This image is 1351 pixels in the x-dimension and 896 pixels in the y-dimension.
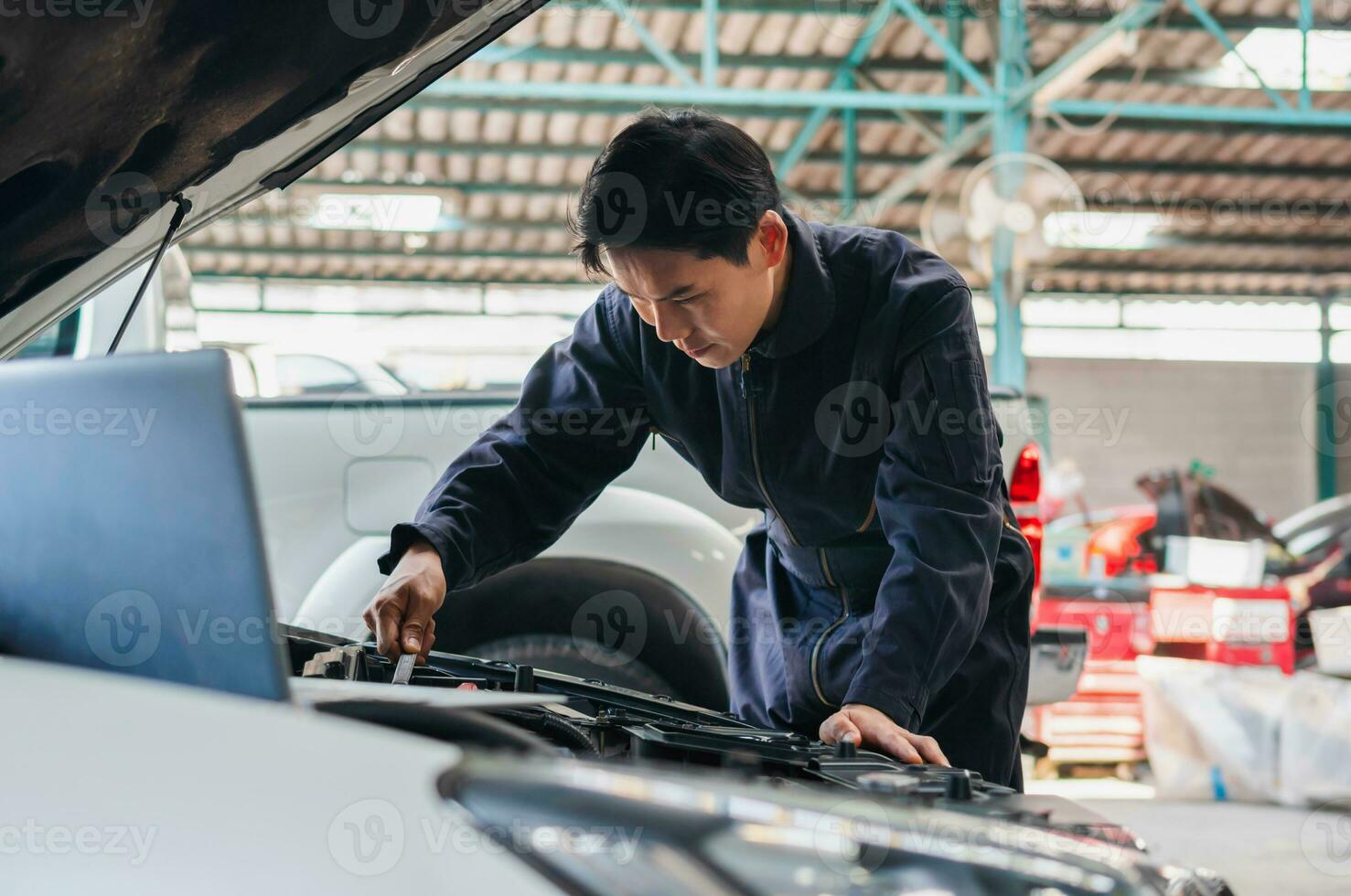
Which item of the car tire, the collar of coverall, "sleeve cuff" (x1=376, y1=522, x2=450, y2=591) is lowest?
the car tire

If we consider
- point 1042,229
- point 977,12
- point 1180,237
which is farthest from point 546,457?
point 1180,237

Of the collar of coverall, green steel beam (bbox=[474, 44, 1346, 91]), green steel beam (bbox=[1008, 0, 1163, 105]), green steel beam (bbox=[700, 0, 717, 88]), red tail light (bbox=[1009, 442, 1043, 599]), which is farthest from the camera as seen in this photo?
green steel beam (bbox=[474, 44, 1346, 91])

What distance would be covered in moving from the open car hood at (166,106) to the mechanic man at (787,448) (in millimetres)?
286

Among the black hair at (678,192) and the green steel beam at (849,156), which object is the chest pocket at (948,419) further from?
the green steel beam at (849,156)

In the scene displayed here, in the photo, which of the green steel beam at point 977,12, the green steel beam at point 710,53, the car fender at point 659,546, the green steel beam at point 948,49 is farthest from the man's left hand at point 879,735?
the green steel beam at point 977,12

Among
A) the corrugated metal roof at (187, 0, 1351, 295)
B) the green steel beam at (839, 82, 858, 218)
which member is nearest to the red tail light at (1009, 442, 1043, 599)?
the corrugated metal roof at (187, 0, 1351, 295)

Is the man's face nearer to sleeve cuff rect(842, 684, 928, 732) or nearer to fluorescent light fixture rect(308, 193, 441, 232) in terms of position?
sleeve cuff rect(842, 684, 928, 732)

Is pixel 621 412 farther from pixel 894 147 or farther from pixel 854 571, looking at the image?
pixel 894 147

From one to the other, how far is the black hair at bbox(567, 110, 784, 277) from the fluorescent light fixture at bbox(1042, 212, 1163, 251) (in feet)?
37.9

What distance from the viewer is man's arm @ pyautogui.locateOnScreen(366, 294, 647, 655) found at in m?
1.56

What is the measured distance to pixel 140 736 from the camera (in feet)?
2.31

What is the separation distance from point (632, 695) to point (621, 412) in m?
0.46

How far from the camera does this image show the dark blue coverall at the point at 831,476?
1.37 m

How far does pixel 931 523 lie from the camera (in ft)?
4.42
